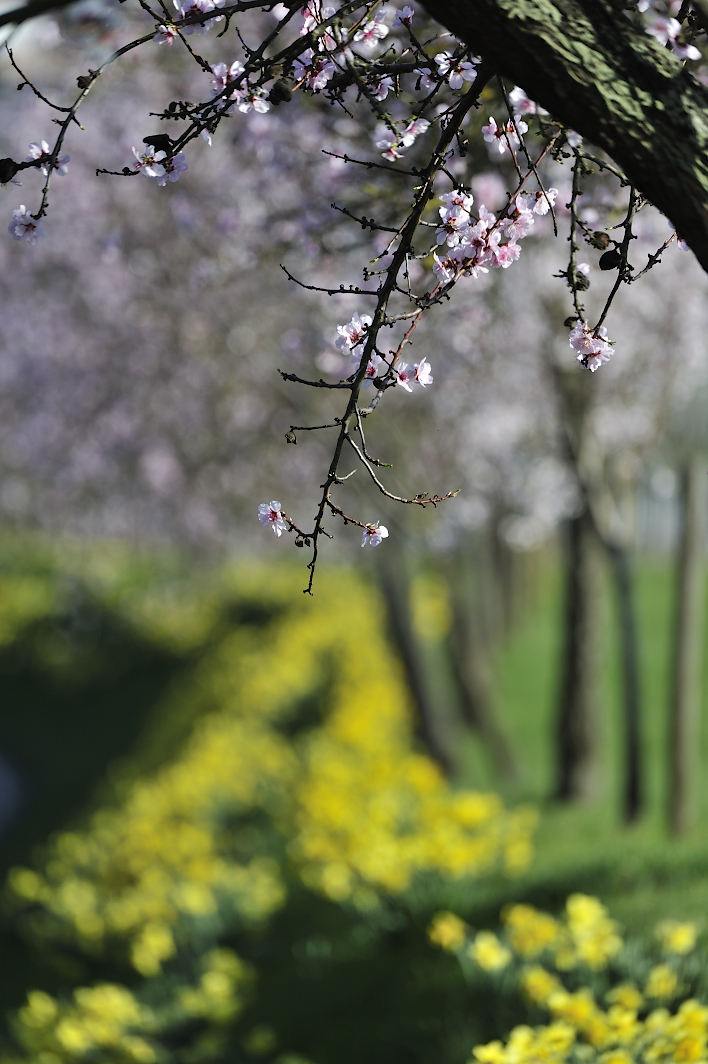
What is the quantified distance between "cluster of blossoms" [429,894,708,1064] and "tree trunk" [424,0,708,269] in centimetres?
248

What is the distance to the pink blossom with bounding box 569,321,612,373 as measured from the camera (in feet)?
9.12

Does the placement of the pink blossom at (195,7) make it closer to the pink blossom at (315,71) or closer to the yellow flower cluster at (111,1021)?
the pink blossom at (315,71)

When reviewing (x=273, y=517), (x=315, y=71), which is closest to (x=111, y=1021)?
(x=273, y=517)

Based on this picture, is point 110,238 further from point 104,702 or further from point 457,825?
point 104,702

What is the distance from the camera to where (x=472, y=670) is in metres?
12.9

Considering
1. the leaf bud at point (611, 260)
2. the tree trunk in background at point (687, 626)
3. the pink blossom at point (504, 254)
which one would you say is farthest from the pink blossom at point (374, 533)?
the tree trunk in background at point (687, 626)

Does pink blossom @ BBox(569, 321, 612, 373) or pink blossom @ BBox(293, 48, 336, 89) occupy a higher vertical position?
pink blossom @ BBox(293, 48, 336, 89)

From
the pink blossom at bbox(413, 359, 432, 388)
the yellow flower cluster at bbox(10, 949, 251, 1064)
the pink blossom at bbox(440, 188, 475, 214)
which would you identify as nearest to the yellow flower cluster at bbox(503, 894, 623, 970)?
the yellow flower cluster at bbox(10, 949, 251, 1064)

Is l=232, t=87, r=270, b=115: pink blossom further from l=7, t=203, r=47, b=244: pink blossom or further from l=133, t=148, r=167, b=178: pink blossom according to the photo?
l=7, t=203, r=47, b=244: pink blossom

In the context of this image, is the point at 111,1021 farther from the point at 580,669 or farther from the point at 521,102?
the point at 580,669

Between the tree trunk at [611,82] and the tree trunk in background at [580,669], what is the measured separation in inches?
293

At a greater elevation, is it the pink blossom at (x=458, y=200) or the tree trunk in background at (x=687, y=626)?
the tree trunk in background at (x=687, y=626)

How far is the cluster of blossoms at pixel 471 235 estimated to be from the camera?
2719 mm

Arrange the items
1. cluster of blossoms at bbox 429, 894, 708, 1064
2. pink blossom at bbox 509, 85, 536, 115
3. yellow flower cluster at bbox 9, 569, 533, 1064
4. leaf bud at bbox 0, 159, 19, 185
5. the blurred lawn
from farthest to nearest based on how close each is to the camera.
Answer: yellow flower cluster at bbox 9, 569, 533, 1064
the blurred lawn
cluster of blossoms at bbox 429, 894, 708, 1064
pink blossom at bbox 509, 85, 536, 115
leaf bud at bbox 0, 159, 19, 185
